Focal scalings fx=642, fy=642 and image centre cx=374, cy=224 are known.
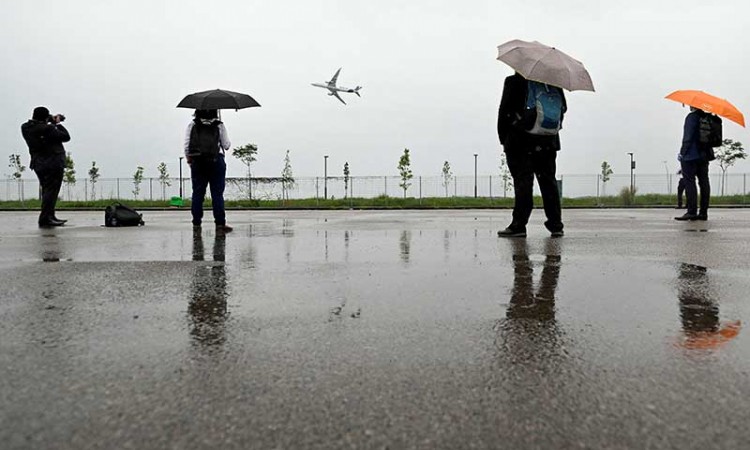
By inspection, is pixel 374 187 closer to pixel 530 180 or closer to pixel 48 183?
pixel 48 183

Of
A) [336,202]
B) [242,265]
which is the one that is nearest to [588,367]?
[242,265]

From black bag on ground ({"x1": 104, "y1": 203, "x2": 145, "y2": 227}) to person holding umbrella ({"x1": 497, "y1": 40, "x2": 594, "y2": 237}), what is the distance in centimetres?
628

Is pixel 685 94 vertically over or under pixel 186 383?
over

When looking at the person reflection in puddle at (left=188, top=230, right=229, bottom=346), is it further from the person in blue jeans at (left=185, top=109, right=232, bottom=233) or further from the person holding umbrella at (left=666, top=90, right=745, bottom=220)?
the person holding umbrella at (left=666, top=90, right=745, bottom=220)

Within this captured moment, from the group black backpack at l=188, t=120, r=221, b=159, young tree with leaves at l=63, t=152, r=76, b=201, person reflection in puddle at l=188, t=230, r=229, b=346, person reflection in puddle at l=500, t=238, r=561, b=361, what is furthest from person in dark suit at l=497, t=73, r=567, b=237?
young tree with leaves at l=63, t=152, r=76, b=201

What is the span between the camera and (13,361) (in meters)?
2.23

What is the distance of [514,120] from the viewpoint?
25.0ft

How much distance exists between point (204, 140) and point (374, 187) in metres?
37.5

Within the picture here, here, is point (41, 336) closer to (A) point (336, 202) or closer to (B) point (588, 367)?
(B) point (588, 367)

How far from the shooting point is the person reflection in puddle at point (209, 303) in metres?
2.62

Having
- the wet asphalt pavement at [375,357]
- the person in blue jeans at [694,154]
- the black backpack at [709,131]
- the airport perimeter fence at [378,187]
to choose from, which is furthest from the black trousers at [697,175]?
the airport perimeter fence at [378,187]

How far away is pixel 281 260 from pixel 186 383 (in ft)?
11.3

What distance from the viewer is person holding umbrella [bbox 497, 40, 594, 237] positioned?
7.36 meters

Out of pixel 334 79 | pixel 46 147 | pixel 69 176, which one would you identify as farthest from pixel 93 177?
pixel 46 147
